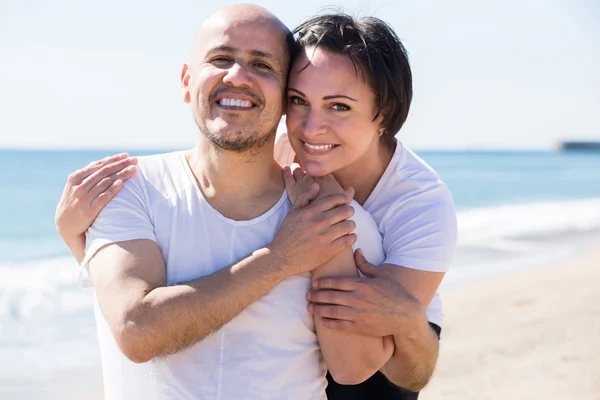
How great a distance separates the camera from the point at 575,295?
9000mm

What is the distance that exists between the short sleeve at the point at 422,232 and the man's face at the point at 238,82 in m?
0.71

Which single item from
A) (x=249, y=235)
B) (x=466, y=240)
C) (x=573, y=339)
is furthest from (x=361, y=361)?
(x=466, y=240)

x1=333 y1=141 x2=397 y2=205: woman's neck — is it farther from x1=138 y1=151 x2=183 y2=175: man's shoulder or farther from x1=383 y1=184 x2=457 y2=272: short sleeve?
x1=138 y1=151 x2=183 y2=175: man's shoulder

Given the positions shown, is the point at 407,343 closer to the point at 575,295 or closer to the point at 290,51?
the point at 290,51

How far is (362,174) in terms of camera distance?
343 cm

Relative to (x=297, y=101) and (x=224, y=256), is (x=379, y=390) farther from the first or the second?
(x=297, y=101)

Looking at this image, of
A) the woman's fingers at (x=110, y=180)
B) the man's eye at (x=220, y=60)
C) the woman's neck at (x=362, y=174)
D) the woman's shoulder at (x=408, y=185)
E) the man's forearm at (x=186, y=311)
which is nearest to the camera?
the man's forearm at (x=186, y=311)

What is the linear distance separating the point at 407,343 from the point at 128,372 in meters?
1.11

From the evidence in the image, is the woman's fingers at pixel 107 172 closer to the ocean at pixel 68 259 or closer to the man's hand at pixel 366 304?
the man's hand at pixel 366 304

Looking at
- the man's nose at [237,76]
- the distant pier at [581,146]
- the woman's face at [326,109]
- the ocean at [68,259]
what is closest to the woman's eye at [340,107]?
the woman's face at [326,109]

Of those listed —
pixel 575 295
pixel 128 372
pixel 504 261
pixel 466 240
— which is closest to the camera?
pixel 128 372

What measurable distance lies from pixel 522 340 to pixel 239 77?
5481mm

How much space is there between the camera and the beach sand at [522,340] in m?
6.07

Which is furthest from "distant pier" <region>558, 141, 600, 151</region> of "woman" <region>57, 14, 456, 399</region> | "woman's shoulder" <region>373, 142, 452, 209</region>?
"woman" <region>57, 14, 456, 399</region>
